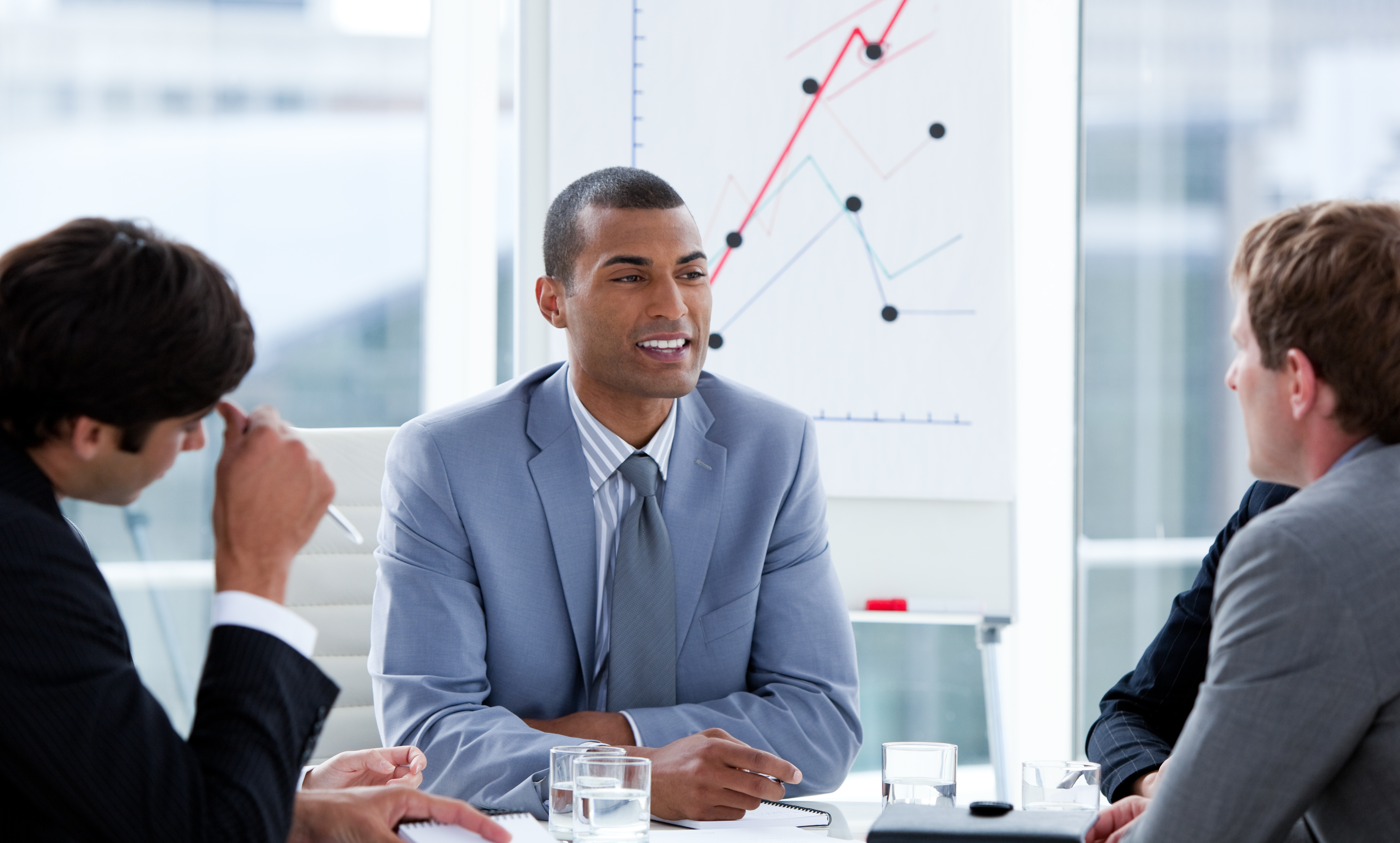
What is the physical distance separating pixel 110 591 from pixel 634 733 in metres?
0.79

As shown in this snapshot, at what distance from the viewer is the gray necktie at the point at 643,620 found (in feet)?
6.40

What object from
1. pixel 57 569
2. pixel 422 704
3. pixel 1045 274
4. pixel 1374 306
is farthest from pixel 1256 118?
pixel 57 569

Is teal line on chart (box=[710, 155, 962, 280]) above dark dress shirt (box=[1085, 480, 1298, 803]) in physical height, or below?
above

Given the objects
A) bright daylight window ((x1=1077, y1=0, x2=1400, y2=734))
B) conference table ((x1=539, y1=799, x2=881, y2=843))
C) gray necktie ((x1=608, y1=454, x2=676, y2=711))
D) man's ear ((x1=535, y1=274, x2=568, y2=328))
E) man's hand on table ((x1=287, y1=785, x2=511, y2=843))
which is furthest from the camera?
bright daylight window ((x1=1077, y1=0, x2=1400, y2=734))

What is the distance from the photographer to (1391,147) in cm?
348

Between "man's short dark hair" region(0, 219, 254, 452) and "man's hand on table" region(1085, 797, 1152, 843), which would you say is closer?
"man's short dark hair" region(0, 219, 254, 452)

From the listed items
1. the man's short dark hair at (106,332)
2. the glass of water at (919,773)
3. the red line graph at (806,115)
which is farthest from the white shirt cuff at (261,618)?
the red line graph at (806,115)

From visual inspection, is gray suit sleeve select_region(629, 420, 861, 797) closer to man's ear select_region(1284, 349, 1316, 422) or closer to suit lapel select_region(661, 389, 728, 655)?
suit lapel select_region(661, 389, 728, 655)

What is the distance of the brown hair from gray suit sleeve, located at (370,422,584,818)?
0.99 m

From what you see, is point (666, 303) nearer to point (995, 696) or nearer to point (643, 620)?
point (643, 620)

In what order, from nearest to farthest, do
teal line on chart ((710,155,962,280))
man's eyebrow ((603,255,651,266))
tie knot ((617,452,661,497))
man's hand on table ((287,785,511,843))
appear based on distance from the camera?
man's hand on table ((287,785,511,843)) < tie knot ((617,452,661,497)) < man's eyebrow ((603,255,651,266)) < teal line on chart ((710,155,962,280))

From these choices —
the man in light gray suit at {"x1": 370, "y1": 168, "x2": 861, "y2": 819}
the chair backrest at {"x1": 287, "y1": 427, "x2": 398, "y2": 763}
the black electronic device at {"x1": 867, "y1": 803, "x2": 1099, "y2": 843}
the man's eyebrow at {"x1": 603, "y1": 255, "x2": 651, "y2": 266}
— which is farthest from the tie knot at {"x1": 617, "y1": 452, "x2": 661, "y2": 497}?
the black electronic device at {"x1": 867, "y1": 803, "x2": 1099, "y2": 843}

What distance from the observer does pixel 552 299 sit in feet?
7.72

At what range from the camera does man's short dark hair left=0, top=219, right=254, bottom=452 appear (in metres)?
1.11
